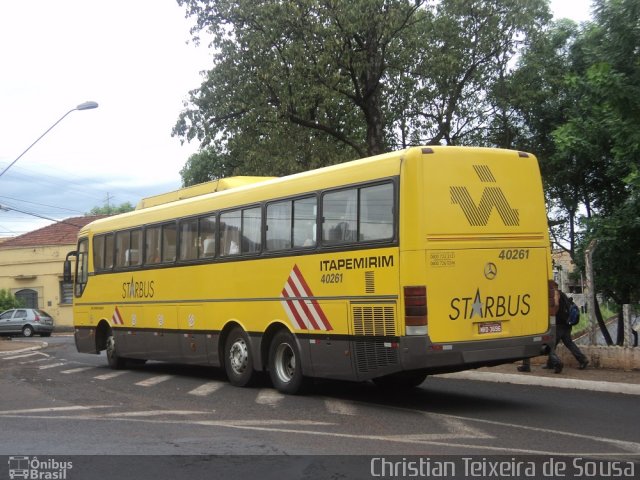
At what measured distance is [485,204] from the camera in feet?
31.4

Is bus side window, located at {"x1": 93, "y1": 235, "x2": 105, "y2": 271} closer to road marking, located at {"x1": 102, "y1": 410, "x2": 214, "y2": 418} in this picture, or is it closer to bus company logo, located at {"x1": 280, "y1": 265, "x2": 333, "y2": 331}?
bus company logo, located at {"x1": 280, "y1": 265, "x2": 333, "y2": 331}

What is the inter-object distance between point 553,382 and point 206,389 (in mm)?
5656

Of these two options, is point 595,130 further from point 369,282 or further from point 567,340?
point 369,282

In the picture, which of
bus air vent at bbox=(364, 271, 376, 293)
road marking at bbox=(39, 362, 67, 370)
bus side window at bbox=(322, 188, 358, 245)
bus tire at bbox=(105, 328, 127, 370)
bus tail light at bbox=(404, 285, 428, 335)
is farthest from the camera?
road marking at bbox=(39, 362, 67, 370)

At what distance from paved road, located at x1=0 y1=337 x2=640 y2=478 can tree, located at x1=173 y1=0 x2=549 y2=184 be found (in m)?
10.1

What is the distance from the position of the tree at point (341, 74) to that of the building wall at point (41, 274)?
2454 cm

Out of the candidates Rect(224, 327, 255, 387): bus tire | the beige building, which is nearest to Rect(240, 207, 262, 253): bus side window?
Rect(224, 327, 255, 387): bus tire

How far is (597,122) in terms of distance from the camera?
Answer: 14805 millimetres

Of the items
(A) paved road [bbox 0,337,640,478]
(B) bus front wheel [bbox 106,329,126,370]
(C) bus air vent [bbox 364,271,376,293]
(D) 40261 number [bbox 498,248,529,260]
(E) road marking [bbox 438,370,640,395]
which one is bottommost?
(A) paved road [bbox 0,337,640,478]

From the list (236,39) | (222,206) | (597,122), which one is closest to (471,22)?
(236,39)

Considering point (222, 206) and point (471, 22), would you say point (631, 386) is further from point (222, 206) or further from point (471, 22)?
point (471, 22)

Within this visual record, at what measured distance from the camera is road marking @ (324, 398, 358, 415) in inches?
378

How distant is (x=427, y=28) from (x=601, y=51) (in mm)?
11814

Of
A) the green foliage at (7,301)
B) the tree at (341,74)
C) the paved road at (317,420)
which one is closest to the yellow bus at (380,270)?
the paved road at (317,420)
